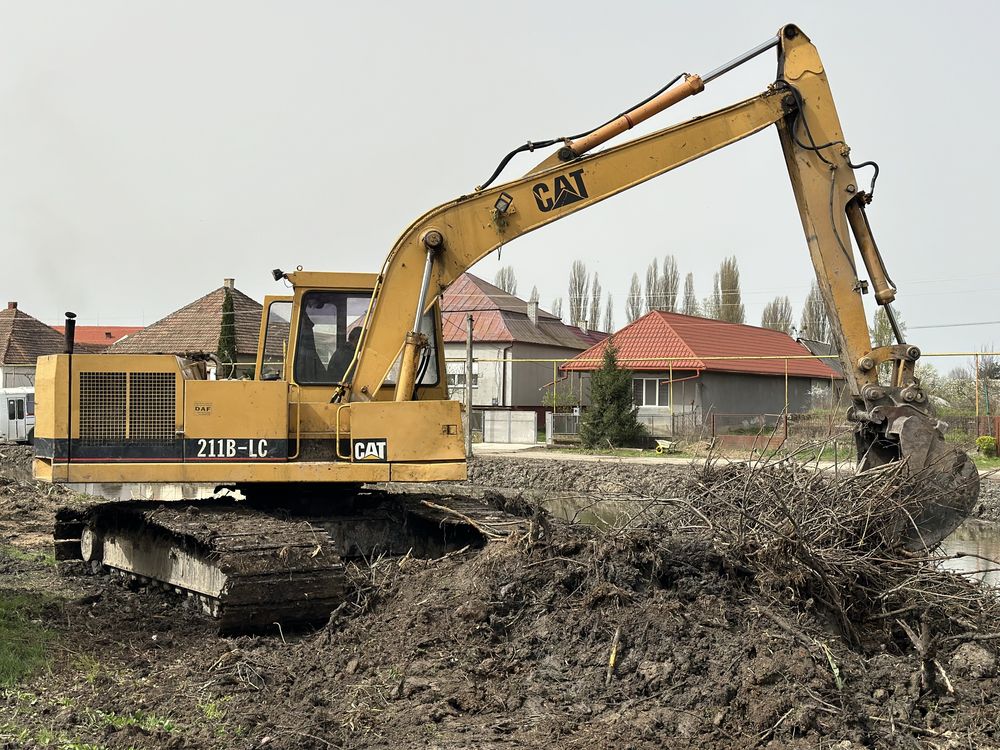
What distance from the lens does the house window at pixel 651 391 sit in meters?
31.1

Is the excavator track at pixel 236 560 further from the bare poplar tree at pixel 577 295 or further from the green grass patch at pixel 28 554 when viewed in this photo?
the bare poplar tree at pixel 577 295

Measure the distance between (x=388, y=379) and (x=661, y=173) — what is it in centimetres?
291

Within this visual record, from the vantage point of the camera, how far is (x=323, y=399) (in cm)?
887

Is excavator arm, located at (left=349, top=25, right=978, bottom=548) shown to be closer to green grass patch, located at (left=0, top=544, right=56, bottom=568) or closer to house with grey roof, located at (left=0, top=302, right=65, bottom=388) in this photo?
green grass patch, located at (left=0, top=544, right=56, bottom=568)

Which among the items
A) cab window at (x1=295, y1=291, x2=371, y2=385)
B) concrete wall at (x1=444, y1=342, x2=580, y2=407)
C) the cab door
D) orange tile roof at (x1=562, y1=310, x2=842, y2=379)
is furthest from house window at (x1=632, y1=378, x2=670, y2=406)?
cab window at (x1=295, y1=291, x2=371, y2=385)

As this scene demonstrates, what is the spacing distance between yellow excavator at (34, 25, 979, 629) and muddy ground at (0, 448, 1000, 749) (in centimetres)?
102

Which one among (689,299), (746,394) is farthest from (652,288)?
(746,394)

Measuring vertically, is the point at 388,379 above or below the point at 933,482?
above

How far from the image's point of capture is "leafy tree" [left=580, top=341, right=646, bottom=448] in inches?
1058

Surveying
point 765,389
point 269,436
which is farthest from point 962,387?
point 269,436

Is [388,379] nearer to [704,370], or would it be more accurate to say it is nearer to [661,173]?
[661,173]

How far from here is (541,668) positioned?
6.13 metres

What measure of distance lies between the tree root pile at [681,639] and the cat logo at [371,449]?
0.90 metres

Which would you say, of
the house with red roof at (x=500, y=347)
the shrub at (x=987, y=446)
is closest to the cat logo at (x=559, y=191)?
the shrub at (x=987, y=446)
